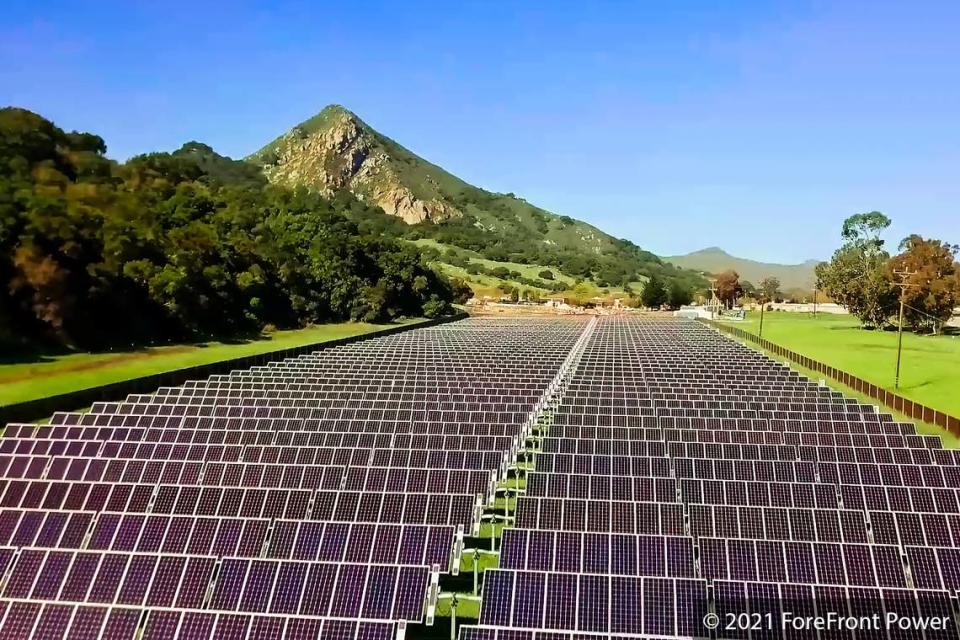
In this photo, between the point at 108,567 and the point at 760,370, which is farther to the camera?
the point at 760,370

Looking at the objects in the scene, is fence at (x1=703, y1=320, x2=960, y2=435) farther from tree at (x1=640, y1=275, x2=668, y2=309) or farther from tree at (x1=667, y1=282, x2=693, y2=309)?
tree at (x1=667, y1=282, x2=693, y2=309)

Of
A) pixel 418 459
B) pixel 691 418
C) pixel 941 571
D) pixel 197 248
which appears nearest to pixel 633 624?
pixel 941 571

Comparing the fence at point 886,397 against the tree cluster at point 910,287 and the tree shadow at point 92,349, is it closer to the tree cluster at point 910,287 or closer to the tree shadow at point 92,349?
the tree cluster at point 910,287

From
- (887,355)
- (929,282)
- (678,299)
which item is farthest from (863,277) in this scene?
(678,299)

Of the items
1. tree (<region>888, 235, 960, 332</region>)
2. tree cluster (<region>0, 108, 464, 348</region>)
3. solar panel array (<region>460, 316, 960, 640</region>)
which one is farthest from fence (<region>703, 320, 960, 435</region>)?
tree cluster (<region>0, 108, 464, 348</region>)

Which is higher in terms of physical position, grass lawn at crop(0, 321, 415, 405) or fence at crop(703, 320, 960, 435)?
fence at crop(703, 320, 960, 435)

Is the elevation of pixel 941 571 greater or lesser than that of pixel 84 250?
lesser

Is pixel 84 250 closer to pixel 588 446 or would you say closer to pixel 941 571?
pixel 588 446
